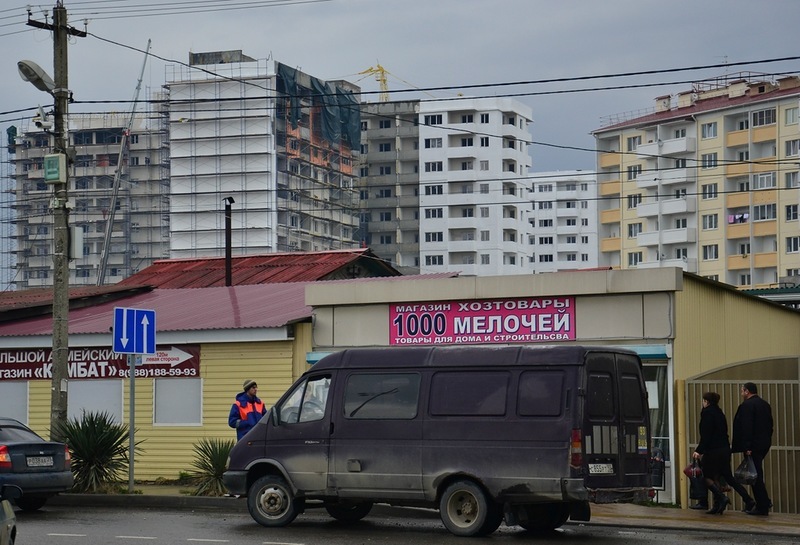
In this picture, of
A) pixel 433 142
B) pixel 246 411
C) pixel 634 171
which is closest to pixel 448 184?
pixel 433 142

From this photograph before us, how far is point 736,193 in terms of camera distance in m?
107

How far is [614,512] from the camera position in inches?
672

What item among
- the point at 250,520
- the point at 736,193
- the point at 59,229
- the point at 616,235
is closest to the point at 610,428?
the point at 250,520

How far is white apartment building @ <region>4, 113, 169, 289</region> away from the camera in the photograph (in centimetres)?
14775

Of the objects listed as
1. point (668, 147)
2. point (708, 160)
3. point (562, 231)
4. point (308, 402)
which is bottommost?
point (308, 402)

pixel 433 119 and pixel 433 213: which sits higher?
pixel 433 119

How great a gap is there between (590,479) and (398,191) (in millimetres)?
139342

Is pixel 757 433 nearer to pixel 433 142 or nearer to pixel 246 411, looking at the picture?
pixel 246 411

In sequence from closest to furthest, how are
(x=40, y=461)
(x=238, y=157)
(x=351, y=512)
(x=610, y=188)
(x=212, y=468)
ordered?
(x=351, y=512), (x=40, y=461), (x=212, y=468), (x=610, y=188), (x=238, y=157)

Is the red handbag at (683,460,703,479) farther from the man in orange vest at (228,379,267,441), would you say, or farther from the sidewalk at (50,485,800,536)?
the man in orange vest at (228,379,267,441)

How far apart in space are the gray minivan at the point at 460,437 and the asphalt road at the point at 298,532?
336 mm

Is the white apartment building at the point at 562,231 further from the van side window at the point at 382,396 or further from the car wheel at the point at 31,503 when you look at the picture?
the van side window at the point at 382,396

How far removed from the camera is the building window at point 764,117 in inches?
4077

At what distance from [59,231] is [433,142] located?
12924 cm
